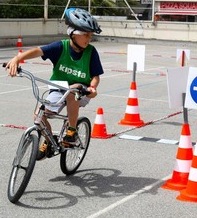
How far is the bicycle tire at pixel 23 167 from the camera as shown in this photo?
5.67 meters

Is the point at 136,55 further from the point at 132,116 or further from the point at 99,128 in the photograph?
the point at 99,128

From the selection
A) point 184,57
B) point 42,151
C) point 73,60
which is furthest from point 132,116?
point 42,151

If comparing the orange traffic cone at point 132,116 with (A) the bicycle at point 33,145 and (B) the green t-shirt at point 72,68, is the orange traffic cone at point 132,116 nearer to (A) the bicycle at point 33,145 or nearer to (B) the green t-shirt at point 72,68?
(A) the bicycle at point 33,145

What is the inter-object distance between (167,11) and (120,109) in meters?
27.7

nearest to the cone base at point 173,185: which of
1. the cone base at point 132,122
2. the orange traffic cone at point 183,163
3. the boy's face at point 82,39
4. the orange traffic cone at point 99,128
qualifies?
the orange traffic cone at point 183,163

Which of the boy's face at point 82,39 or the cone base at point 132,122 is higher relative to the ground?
the boy's face at point 82,39

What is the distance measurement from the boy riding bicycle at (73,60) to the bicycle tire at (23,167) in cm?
33

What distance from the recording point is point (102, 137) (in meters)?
9.02

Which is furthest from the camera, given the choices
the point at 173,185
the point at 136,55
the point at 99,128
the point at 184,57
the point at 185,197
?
the point at 184,57

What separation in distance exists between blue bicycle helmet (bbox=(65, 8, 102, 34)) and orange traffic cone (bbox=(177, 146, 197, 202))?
5.39 ft

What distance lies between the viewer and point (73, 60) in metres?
6.36

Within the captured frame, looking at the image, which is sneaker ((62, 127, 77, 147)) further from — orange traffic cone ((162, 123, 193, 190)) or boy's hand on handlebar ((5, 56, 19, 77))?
orange traffic cone ((162, 123, 193, 190))

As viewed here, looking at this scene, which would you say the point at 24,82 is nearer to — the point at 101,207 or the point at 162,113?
the point at 162,113

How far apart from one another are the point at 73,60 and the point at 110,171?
1.56 metres
